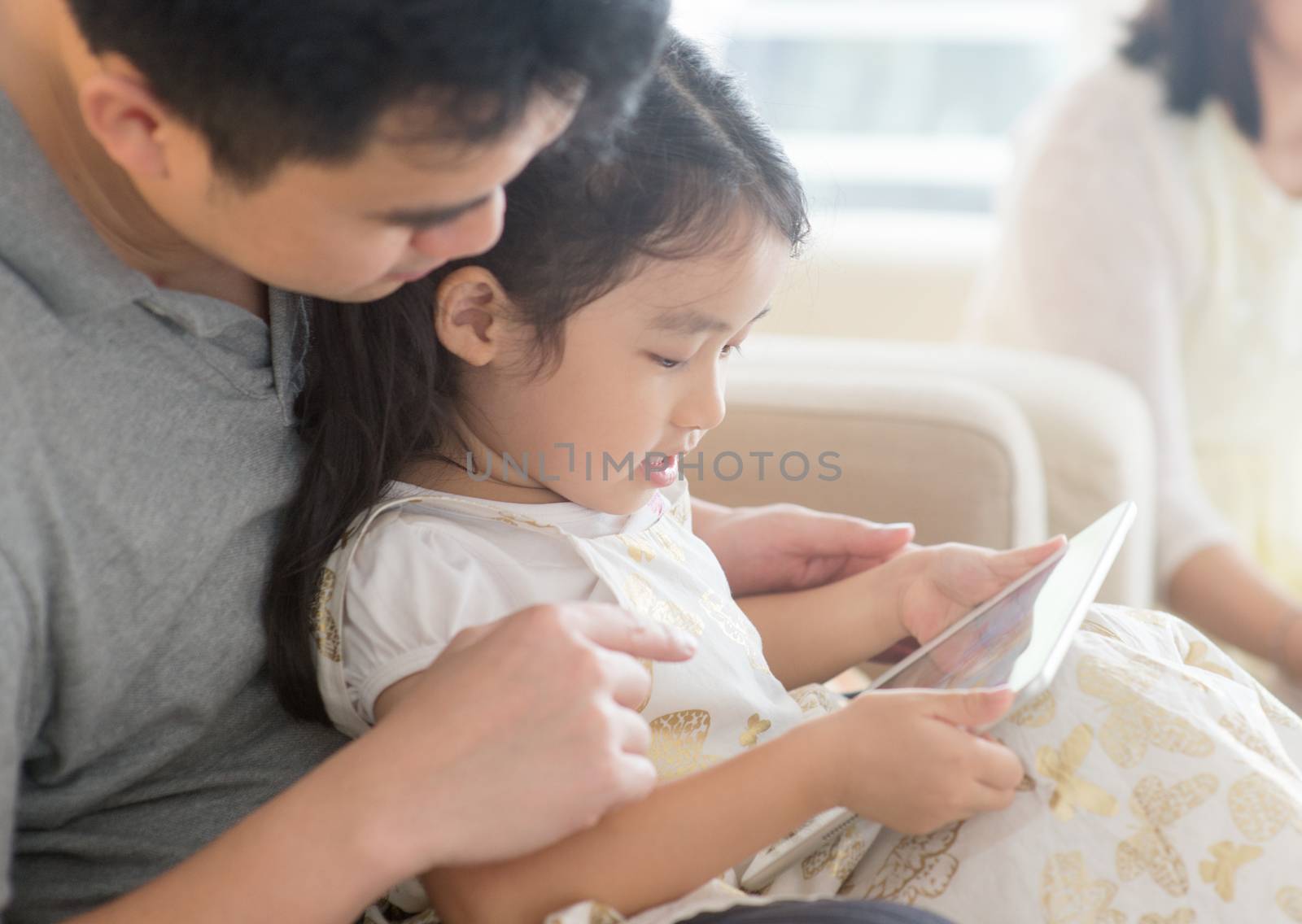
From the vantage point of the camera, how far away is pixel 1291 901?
67 cm

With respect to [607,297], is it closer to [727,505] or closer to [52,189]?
[52,189]

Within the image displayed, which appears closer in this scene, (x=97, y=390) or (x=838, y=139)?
(x=97, y=390)

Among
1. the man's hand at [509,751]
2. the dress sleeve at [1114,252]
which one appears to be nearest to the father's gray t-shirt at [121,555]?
the man's hand at [509,751]

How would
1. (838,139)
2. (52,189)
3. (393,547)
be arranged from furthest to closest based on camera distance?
(838,139) < (393,547) < (52,189)

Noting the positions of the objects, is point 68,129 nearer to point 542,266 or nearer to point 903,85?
point 542,266

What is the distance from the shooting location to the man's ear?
1.83 feet

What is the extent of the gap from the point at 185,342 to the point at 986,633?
0.52m

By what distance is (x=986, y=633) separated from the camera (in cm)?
83

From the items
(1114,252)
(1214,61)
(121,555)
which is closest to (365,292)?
(121,555)

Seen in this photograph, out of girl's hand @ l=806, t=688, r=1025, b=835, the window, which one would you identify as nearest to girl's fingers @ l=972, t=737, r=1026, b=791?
girl's hand @ l=806, t=688, r=1025, b=835

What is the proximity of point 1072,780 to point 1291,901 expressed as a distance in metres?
0.12

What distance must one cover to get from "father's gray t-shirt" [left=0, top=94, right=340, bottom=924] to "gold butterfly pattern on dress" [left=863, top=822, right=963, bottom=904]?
356mm

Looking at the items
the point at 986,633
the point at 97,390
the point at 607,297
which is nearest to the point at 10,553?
the point at 97,390

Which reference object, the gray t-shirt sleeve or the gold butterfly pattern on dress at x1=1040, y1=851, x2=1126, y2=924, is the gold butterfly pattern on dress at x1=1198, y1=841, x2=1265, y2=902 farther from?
the gray t-shirt sleeve
